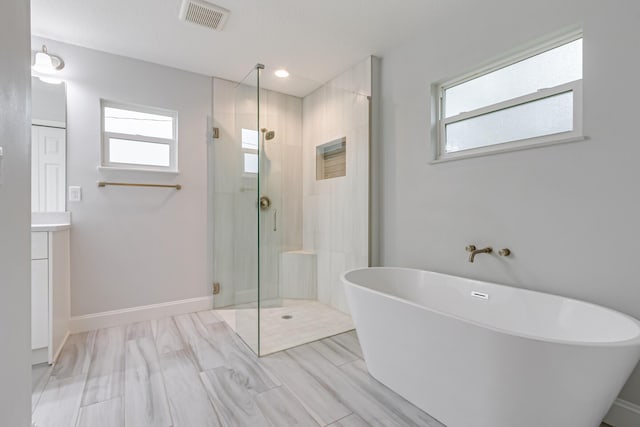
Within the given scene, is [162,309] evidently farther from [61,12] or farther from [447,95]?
[447,95]

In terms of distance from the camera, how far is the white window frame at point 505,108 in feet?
5.51

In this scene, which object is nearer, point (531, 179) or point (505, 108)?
point (531, 179)

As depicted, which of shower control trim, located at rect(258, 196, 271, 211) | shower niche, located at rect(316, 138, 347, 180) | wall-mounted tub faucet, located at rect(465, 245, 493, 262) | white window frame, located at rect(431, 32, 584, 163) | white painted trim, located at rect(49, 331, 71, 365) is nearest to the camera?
white window frame, located at rect(431, 32, 584, 163)

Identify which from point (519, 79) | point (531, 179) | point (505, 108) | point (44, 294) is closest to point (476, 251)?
point (531, 179)

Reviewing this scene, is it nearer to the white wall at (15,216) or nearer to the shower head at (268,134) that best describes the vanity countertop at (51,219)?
the white wall at (15,216)

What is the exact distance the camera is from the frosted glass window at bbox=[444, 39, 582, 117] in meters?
1.75

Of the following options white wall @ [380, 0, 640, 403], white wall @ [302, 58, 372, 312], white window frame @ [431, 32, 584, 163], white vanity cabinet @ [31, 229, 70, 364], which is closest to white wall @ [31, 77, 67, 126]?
white vanity cabinet @ [31, 229, 70, 364]

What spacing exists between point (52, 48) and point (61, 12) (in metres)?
0.54

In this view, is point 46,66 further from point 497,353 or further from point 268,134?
point 497,353

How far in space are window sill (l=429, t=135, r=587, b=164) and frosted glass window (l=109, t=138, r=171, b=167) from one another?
2.59 metres

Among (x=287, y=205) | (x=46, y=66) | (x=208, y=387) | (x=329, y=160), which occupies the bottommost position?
(x=208, y=387)

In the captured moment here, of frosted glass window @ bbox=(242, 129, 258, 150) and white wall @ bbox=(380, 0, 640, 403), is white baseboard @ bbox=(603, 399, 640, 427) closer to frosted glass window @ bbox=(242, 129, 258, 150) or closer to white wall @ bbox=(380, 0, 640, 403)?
white wall @ bbox=(380, 0, 640, 403)

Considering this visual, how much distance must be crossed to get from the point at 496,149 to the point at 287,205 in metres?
1.80

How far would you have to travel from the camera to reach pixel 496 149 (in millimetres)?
2002
